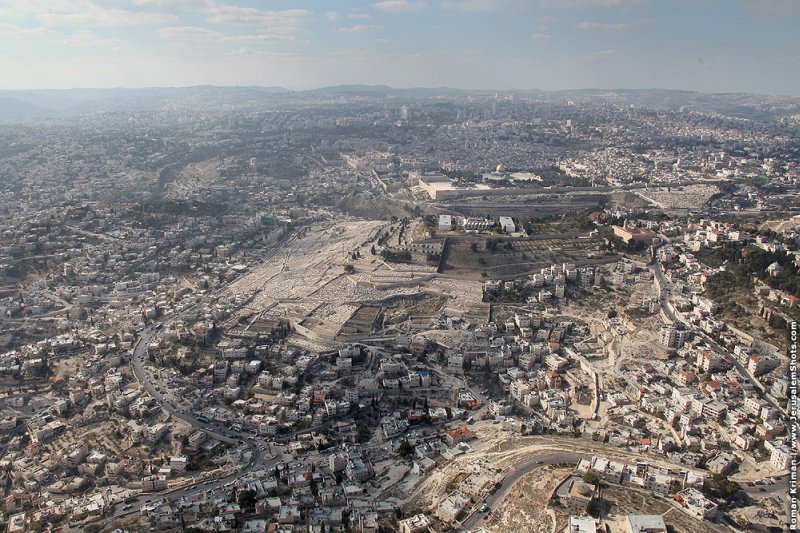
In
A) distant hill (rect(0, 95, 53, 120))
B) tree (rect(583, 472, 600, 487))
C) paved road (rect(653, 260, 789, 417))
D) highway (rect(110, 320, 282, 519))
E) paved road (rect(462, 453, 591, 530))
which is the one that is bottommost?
highway (rect(110, 320, 282, 519))

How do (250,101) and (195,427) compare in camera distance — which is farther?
(250,101)

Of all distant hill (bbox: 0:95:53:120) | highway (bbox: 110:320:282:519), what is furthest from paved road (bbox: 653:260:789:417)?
distant hill (bbox: 0:95:53:120)

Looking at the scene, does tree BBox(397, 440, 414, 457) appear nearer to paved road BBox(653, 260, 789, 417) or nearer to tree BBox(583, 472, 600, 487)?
tree BBox(583, 472, 600, 487)

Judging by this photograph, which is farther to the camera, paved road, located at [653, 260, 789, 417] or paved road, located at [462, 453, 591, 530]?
paved road, located at [653, 260, 789, 417]

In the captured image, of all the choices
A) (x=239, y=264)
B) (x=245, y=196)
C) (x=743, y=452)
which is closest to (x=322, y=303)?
(x=239, y=264)

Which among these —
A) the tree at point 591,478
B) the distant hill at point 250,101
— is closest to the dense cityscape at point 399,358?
the tree at point 591,478

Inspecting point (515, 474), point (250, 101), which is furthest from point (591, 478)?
point (250, 101)

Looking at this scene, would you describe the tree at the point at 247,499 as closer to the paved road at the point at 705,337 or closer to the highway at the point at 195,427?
the highway at the point at 195,427

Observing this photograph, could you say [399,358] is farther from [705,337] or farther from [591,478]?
[705,337]
